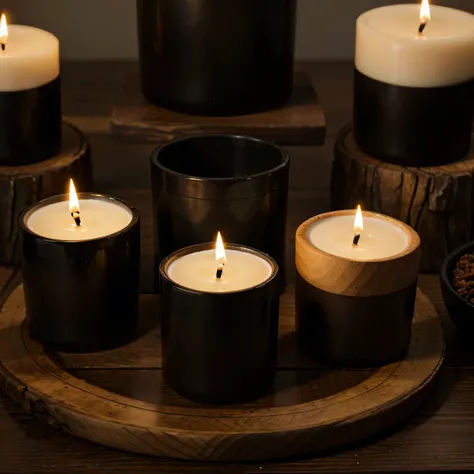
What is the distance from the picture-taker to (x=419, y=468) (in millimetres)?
749

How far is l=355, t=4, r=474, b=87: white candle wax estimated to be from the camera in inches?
37.1

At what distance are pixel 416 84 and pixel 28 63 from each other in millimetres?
347

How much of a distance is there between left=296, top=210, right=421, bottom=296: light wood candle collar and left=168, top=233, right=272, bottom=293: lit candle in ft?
0.11

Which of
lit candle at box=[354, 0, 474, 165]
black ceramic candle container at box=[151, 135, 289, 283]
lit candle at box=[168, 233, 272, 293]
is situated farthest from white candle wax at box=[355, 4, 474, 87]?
lit candle at box=[168, 233, 272, 293]

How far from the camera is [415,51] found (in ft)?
3.09

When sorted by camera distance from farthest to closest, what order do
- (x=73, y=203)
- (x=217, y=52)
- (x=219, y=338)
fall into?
(x=217, y=52) → (x=73, y=203) → (x=219, y=338)

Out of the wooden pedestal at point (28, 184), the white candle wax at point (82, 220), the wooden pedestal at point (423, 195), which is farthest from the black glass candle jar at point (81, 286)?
the wooden pedestal at point (423, 195)

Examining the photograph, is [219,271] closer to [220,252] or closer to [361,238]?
[220,252]

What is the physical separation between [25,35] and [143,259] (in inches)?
9.5

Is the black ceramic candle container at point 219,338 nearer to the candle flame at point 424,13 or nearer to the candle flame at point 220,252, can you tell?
the candle flame at point 220,252

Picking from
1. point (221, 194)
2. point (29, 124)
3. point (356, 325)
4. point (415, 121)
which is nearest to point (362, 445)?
point (356, 325)

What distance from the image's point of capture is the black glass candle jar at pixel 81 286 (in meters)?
0.81

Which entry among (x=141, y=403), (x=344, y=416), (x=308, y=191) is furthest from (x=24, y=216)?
(x=308, y=191)

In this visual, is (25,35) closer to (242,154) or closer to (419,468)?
(242,154)
